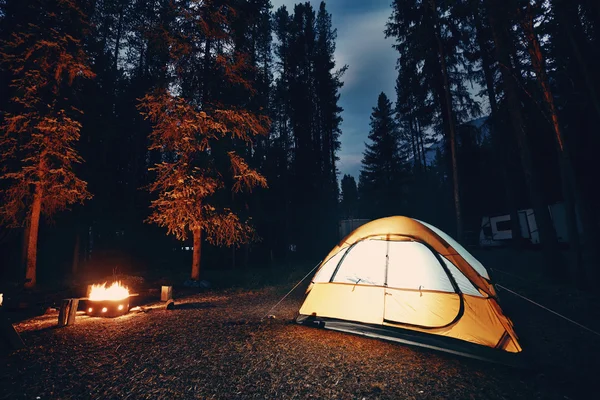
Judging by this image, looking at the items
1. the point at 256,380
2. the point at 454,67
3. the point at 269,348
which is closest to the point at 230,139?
the point at 269,348

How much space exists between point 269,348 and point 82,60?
1446cm

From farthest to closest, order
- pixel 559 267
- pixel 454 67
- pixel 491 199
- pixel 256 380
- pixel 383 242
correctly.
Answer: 1. pixel 491 199
2. pixel 454 67
3. pixel 559 267
4. pixel 383 242
5. pixel 256 380

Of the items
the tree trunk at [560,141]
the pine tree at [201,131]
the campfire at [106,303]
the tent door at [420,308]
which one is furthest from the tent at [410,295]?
the pine tree at [201,131]

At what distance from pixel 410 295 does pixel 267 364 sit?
2.91m

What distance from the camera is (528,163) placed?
10031mm

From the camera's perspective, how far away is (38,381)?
3.68 m

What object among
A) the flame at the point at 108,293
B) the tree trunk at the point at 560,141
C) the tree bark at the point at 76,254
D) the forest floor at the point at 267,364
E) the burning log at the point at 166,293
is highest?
the tree trunk at the point at 560,141

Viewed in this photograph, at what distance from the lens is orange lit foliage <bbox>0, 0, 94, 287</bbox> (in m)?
10.5

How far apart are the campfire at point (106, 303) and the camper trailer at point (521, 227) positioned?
899 inches

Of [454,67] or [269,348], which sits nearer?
[269,348]

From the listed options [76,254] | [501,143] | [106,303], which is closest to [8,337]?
[106,303]

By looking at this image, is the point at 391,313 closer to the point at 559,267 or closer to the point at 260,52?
the point at 559,267

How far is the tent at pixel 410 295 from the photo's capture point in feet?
14.4

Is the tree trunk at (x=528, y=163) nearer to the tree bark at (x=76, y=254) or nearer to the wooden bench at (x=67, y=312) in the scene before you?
the wooden bench at (x=67, y=312)
